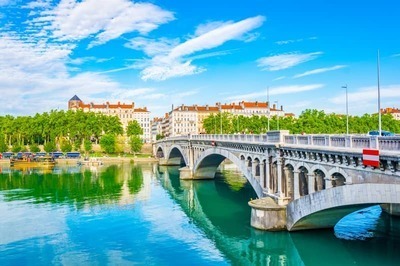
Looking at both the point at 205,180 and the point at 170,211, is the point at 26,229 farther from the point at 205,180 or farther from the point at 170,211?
the point at 205,180

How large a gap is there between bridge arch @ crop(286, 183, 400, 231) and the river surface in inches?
50.8

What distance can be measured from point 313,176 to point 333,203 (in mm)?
3467

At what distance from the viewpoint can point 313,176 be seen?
2952cm

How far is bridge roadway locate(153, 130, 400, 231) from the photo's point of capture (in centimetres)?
2172

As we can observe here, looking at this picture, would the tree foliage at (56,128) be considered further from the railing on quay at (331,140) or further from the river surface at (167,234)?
the railing on quay at (331,140)

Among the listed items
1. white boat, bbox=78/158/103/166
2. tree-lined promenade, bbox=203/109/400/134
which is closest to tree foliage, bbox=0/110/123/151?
white boat, bbox=78/158/103/166

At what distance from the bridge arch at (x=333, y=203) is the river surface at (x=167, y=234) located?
1.29 m

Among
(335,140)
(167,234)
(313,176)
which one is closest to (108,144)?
(167,234)

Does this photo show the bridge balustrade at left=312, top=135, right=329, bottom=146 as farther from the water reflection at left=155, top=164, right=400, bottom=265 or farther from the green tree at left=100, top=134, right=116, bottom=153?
the green tree at left=100, top=134, right=116, bottom=153

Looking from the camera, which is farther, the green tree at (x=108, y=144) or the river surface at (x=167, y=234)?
the green tree at (x=108, y=144)

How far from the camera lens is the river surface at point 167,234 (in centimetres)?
3064

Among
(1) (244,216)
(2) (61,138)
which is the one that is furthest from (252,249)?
(2) (61,138)

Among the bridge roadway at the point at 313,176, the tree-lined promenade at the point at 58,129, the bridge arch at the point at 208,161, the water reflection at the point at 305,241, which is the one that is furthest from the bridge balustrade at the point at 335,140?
the tree-lined promenade at the point at 58,129

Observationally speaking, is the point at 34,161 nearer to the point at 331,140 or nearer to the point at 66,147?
the point at 66,147
